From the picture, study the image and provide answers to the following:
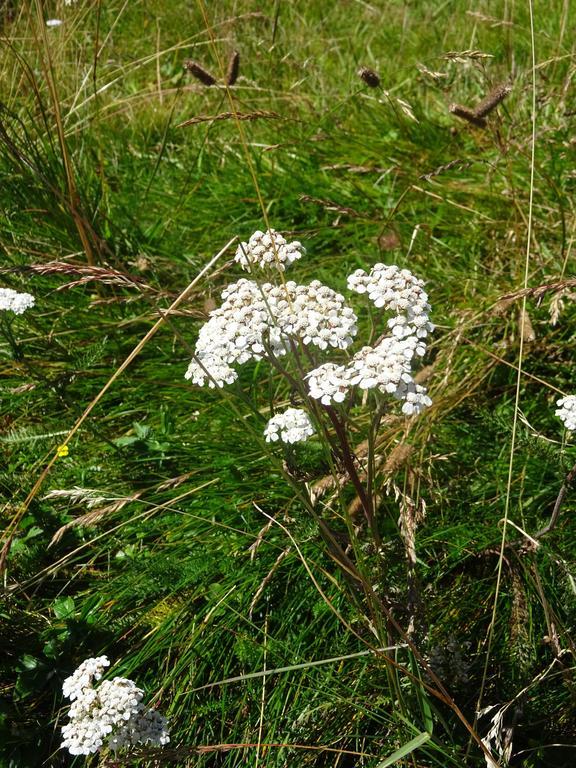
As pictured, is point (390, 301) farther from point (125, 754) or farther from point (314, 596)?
point (125, 754)

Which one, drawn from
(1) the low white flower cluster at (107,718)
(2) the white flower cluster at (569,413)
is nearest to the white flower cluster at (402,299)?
(2) the white flower cluster at (569,413)

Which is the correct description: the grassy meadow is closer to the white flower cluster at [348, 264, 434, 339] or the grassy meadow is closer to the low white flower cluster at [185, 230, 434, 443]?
the low white flower cluster at [185, 230, 434, 443]

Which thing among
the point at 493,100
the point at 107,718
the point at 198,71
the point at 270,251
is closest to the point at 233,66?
the point at 198,71

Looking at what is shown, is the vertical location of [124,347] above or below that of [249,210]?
below

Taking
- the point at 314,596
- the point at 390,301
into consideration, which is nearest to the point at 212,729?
the point at 314,596

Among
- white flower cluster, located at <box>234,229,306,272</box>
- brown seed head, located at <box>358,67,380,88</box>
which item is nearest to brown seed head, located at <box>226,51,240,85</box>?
brown seed head, located at <box>358,67,380,88</box>

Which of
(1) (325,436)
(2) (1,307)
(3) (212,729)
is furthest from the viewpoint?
(2) (1,307)
